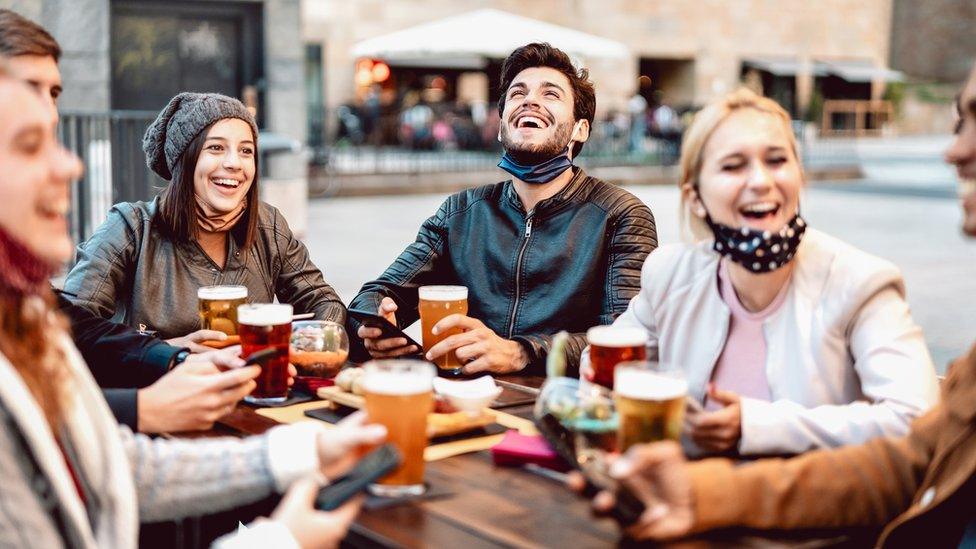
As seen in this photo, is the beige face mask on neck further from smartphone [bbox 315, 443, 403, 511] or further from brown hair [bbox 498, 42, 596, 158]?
smartphone [bbox 315, 443, 403, 511]

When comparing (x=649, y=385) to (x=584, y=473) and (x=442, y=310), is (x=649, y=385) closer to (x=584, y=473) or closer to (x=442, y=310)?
(x=584, y=473)

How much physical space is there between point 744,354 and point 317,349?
1101 mm

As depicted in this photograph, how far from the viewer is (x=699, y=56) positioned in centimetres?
3491

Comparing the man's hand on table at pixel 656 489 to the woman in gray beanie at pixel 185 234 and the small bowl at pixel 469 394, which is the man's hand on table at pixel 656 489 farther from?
the woman in gray beanie at pixel 185 234

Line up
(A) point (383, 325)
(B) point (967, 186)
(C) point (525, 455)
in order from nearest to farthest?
(B) point (967, 186) → (C) point (525, 455) → (A) point (383, 325)

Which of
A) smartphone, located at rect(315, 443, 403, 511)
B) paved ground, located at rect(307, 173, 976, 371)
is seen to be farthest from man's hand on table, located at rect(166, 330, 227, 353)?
paved ground, located at rect(307, 173, 976, 371)

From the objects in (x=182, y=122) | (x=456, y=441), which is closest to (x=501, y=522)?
(x=456, y=441)

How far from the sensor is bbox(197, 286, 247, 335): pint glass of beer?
306cm

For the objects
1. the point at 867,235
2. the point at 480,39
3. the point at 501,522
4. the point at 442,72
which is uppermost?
the point at 442,72

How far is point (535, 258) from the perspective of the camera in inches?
146

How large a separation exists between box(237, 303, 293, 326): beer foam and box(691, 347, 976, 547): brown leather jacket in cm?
116

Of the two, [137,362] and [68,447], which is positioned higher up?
[68,447]

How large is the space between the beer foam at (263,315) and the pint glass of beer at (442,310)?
0.56 m

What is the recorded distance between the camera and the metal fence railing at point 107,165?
7.93 meters
